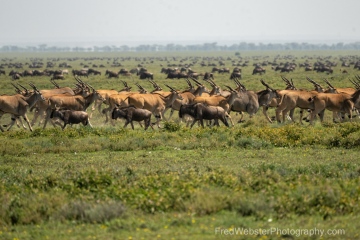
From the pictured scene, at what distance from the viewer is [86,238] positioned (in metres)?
8.40

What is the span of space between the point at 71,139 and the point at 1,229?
9263 mm

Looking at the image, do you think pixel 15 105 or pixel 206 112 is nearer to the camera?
pixel 206 112

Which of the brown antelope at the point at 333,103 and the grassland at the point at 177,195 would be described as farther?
the brown antelope at the point at 333,103

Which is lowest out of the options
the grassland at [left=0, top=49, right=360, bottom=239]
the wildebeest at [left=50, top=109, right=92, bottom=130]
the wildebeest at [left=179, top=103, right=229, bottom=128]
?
the wildebeest at [left=50, top=109, right=92, bottom=130]

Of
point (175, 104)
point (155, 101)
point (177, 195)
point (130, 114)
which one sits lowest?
point (175, 104)

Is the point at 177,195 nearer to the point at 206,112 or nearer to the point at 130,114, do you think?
the point at 206,112

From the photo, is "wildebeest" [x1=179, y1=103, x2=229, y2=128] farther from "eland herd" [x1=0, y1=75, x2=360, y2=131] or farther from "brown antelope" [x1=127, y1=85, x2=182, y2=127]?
"brown antelope" [x1=127, y1=85, x2=182, y2=127]

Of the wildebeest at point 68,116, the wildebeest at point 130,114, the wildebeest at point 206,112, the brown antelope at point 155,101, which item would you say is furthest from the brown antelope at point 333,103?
the wildebeest at point 68,116

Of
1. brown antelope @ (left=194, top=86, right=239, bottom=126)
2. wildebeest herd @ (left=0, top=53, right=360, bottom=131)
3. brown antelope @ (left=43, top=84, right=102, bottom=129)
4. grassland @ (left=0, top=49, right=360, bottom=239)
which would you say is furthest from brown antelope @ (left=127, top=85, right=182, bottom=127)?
grassland @ (left=0, top=49, right=360, bottom=239)

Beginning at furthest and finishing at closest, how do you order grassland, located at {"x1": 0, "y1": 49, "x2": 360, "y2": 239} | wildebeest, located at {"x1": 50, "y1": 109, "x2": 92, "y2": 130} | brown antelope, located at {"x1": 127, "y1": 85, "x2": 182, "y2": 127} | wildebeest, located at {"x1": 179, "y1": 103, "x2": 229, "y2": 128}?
brown antelope, located at {"x1": 127, "y1": 85, "x2": 182, "y2": 127}, wildebeest, located at {"x1": 50, "y1": 109, "x2": 92, "y2": 130}, wildebeest, located at {"x1": 179, "y1": 103, "x2": 229, "y2": 128}, grassland, located at {"x1": 0, "y1": 49, "x2": 360, "y2": 239}

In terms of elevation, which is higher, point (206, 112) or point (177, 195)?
point (177, 195)

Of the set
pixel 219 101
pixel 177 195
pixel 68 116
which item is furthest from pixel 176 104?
pixel 177 195

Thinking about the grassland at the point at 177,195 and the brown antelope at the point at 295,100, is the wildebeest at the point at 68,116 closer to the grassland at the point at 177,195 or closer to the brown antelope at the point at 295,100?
the grassland at the point at 177,195

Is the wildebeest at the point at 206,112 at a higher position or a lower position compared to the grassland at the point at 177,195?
lower
